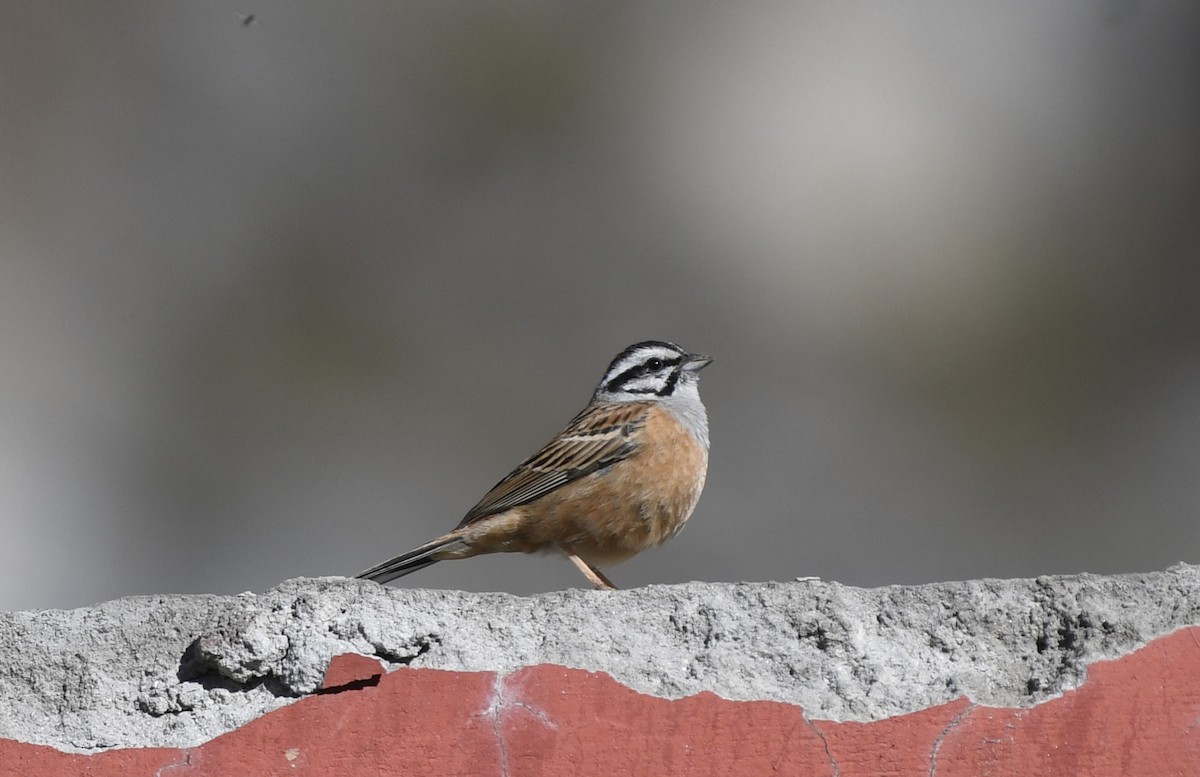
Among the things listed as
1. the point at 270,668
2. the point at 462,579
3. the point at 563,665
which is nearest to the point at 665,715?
the point at 563,665

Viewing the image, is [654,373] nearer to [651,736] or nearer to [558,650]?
[558,650]

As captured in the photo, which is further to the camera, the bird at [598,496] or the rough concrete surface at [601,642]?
the bird at [598,496]

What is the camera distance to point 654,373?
543cm

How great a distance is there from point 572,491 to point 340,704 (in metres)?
2.36

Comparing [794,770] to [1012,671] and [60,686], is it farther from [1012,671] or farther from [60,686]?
[60,686]

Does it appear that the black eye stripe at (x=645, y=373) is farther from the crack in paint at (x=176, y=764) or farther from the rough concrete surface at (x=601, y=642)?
the crack in paint at (x=176, y=764)

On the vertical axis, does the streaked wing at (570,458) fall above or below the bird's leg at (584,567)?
above

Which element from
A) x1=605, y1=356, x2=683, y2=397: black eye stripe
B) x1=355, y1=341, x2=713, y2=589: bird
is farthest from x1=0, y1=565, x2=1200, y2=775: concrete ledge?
x1=605, y1=356, x2=683, y2=397: black eye stripe

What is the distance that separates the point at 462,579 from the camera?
722 centimetres

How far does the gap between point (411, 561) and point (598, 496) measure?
0.60m

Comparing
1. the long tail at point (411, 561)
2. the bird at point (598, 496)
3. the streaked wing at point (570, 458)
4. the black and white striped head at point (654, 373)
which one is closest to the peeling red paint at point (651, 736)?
the long tail at point (411, 561)

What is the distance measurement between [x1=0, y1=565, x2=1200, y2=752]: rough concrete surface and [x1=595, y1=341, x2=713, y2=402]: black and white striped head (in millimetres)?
2708

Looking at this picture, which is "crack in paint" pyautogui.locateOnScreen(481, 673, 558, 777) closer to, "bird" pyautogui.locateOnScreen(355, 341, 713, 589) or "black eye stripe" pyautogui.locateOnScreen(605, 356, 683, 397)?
"bird" pyautogui.locateOnScreen(355, 341, 713, 589)

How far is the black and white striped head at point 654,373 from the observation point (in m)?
5.38
